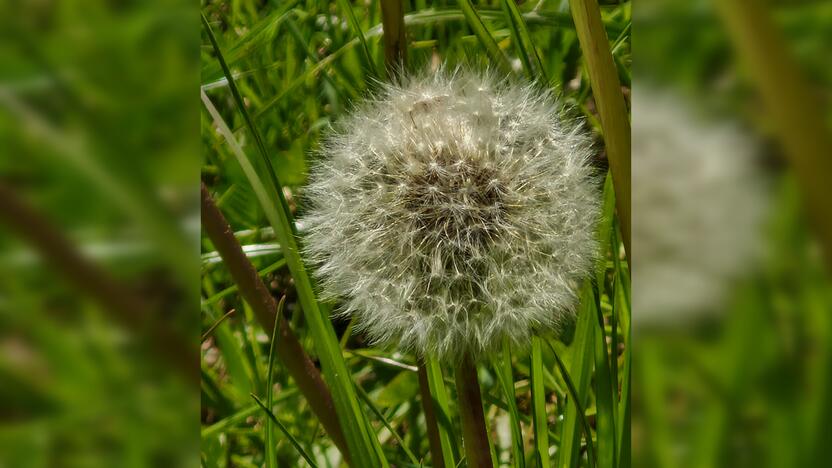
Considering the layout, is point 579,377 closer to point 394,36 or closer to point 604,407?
point 604,407

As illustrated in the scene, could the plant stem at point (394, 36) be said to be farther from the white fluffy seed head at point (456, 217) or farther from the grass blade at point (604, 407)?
the grass blade at point (604, 407)
